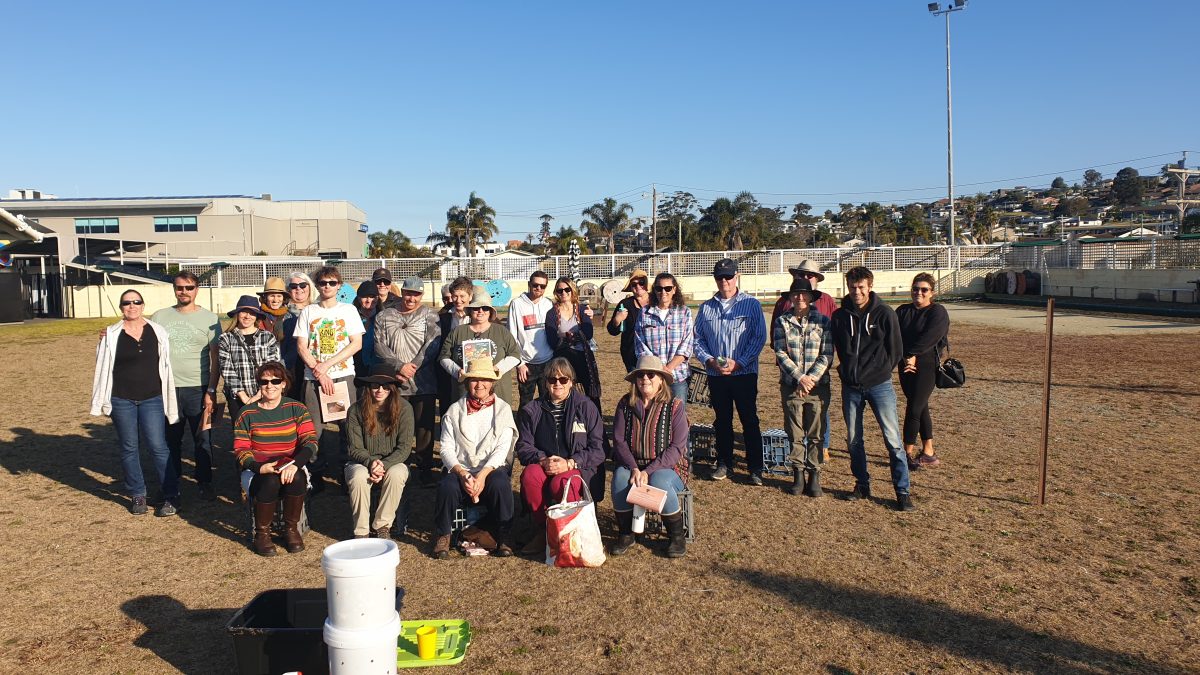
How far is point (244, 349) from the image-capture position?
696 cm

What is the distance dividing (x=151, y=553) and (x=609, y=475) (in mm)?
3745

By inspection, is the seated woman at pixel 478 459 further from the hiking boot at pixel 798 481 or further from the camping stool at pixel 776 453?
the camping stool at pixel 776 453

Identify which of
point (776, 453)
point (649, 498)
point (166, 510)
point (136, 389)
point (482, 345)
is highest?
point (482, 345)

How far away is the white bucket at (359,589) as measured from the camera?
3.73m

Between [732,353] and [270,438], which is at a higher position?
[732,353]

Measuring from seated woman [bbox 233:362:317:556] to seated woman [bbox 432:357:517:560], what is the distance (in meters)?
1.00

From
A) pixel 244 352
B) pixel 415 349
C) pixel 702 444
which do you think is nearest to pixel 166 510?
pixel 244 352

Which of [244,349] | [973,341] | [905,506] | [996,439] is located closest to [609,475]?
[905,506]

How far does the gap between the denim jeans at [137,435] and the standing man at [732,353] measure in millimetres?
4584

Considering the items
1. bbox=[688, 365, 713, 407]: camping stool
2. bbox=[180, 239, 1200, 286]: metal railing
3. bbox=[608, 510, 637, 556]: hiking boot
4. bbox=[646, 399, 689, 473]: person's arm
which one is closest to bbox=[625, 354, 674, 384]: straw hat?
bbox=[646, 399, 689, 473]: person's arm

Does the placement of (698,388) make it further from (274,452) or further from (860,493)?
(274,452)

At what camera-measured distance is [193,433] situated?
7.33m

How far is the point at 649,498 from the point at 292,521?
2542 millimetres

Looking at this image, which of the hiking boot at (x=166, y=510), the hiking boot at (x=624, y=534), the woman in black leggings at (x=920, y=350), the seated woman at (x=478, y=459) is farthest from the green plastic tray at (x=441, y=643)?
the woman in black leggings at (x=920, y=350)
